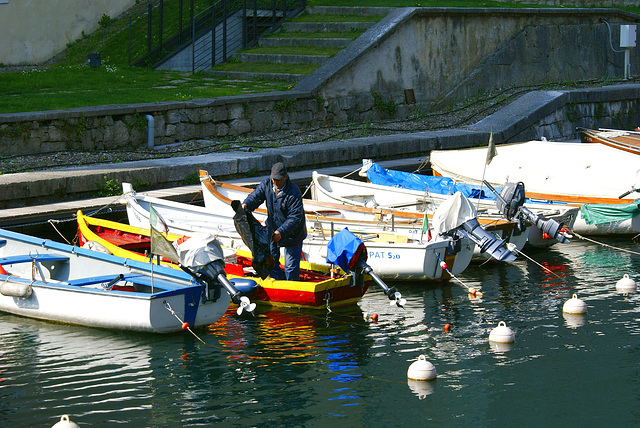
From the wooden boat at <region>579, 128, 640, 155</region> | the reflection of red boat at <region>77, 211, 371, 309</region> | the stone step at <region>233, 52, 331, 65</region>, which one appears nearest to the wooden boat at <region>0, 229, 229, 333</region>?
the reflection of red boat at <region>77, 211, 371, 309</region>

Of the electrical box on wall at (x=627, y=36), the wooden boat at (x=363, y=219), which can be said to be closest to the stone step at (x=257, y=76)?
the wooden boat at (x=363, y=219)

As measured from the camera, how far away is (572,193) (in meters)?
14.6

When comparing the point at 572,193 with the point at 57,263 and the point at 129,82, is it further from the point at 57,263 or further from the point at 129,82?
the point at 129,82

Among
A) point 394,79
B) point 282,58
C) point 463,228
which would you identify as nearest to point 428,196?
point 463,228

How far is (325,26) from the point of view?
2170cm

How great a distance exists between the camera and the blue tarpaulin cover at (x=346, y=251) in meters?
9.36

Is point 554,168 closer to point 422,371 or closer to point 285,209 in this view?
point 285,209

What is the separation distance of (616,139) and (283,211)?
11.3 metres

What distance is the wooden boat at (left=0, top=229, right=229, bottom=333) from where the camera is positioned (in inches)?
337

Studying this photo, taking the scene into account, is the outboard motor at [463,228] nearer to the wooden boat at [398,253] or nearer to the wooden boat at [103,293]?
the wooden boat at [398,253]

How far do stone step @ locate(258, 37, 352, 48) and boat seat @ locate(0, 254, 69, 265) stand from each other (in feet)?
38.7

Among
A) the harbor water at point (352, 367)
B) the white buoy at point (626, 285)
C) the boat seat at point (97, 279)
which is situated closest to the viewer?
the harbor water at point (352, 367)

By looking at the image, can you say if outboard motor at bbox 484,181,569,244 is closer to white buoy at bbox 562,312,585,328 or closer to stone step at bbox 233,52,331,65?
white buoy at bbox 562,312,585,328

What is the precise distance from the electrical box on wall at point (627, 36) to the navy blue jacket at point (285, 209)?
17273 millimetres
